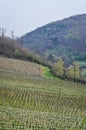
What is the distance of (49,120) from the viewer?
24234mm

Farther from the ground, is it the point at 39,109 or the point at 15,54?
the point at 39,109

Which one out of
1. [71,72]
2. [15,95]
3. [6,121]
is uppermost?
[6,121]

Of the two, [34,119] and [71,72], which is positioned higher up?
[34,119]

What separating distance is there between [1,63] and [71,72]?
16814mm

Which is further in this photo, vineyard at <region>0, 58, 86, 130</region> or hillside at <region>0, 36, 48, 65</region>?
hillside at <region>0, 36, 48, 65</region>

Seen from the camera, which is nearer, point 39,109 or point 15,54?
point 39,109

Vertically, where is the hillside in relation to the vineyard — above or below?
below

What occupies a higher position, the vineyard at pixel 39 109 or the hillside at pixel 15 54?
the vineyard at pixel 39 109

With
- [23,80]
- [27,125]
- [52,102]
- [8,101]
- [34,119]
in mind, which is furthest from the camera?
[23,80]

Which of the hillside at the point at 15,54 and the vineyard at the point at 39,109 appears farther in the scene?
the hillside at the point at 15,54

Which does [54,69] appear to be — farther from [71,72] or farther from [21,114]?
[21,114]

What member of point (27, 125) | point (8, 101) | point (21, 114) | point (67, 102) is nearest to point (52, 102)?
point (67, 102)

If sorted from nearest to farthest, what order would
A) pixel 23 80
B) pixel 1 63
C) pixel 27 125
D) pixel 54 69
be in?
pixel 27 125
pixel 23 80
pixel 1 63
pixel 54 69

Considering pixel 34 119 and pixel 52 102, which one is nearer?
pixel 34 119
